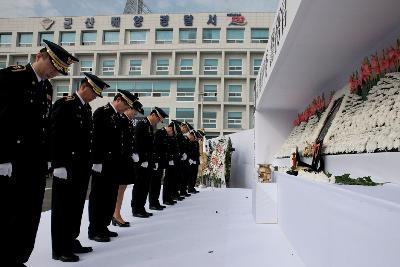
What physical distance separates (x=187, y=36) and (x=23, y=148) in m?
27.5

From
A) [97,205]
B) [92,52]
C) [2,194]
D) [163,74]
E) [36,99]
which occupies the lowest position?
[97,205]

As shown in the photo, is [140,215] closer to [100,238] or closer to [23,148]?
[100,238]

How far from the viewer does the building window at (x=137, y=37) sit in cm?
2875

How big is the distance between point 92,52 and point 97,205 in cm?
2766

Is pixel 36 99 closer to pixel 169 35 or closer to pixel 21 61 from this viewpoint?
pixel 169 35

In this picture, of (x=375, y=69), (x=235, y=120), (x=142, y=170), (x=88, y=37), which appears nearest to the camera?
(x=375, y=69)

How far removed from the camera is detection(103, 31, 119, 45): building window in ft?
94.9

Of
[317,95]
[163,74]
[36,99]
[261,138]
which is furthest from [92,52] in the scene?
[36,99]

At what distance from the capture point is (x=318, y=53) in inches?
157

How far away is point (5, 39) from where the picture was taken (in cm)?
3047

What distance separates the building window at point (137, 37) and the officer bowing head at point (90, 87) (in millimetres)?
26994

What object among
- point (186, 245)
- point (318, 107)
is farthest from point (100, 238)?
point (318, 107)

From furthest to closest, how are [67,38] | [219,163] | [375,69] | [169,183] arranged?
[67,38] → [219,163] → [169,183] → [375,69]

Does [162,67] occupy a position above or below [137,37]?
below
